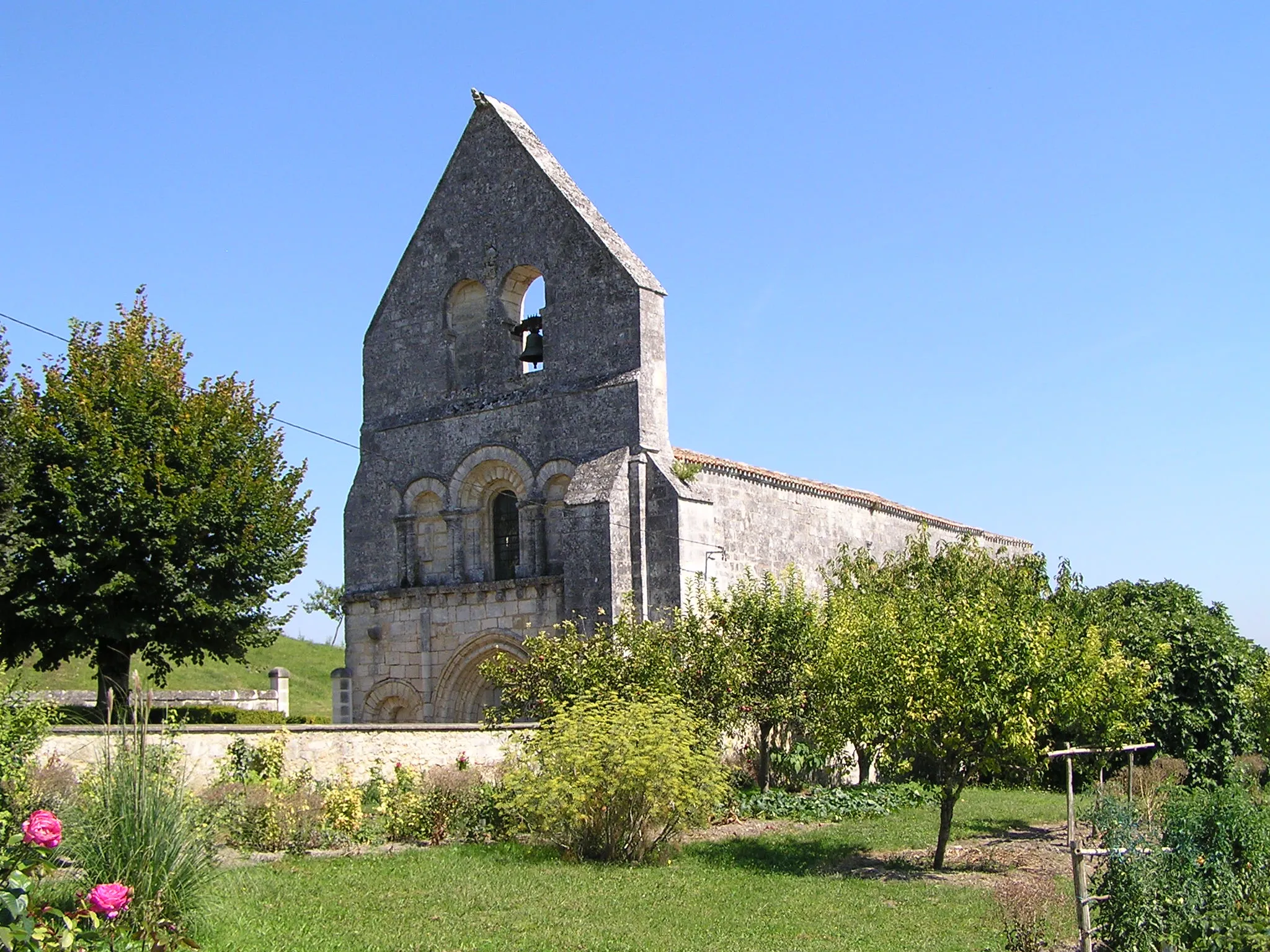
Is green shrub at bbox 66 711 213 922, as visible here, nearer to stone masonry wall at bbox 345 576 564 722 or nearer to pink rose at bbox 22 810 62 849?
pink rose at bbox 22 810 62 849

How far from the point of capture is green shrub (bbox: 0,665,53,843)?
1077 cm

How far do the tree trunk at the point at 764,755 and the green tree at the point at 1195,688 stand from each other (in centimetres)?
534

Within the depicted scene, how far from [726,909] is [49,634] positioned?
12669mm

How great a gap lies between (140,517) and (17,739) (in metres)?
7.81

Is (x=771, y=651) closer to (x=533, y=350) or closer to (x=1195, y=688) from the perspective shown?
(x=533, y=350)

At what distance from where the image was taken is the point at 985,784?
2312 centimetres

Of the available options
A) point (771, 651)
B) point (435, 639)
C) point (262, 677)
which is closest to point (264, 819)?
point (771, 651)

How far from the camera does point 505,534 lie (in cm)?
2239

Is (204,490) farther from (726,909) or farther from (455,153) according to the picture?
(726,909)

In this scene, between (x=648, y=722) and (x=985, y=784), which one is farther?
(x=985, y=784)

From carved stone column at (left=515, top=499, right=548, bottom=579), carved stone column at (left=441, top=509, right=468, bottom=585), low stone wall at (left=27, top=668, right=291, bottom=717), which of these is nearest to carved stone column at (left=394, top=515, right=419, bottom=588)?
carved stone column at (left=441, top=509, right=468, bottom=585)

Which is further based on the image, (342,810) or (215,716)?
(215,716)

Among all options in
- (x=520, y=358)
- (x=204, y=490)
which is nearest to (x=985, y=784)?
(x=520, y=358)

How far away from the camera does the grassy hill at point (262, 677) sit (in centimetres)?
3516
